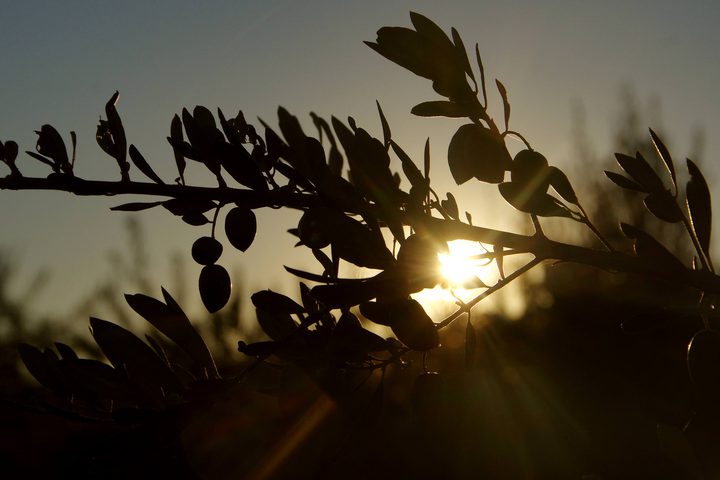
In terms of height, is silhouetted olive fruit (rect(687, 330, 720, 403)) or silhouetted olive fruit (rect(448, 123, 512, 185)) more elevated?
silhouetted olive fruit (rect(448, 123, 512, 185))

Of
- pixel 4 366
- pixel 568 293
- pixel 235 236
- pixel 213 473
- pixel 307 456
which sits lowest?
pixel 568 293

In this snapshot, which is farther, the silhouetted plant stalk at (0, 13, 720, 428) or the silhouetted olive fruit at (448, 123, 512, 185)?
the silhouetted olive fruit at (448, 123, 512, 185)

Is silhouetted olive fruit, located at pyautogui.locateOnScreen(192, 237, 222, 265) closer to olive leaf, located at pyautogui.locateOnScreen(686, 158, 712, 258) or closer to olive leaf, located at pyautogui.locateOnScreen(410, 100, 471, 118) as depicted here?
olive leaf, located at pyautogui.locateOnScreen(410, 100, 471, 118)

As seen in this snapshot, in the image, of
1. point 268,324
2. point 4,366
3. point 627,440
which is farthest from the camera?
point 4,366

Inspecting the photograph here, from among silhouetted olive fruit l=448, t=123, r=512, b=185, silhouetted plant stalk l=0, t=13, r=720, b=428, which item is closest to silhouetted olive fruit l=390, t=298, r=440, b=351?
silhouetted plant stalk l=0, t=13, r=720, b=428

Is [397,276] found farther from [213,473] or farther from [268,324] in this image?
[213,473]

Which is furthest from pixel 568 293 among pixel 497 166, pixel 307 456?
pixel 497 166

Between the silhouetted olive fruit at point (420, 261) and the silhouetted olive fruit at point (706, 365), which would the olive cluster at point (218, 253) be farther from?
the silhouetted olive fruit at point (706, 365)

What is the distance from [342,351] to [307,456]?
54.5 inches

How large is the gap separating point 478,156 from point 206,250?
0.33 m

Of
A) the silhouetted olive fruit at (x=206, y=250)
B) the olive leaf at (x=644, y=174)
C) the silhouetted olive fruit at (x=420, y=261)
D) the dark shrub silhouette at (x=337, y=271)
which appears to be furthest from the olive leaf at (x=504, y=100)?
the silhouetted olive fruit at (x=206, y=250)

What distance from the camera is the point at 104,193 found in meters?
0.68

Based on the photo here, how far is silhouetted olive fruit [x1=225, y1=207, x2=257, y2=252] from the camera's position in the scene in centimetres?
75

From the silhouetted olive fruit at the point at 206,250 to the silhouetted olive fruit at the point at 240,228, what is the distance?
20mm
